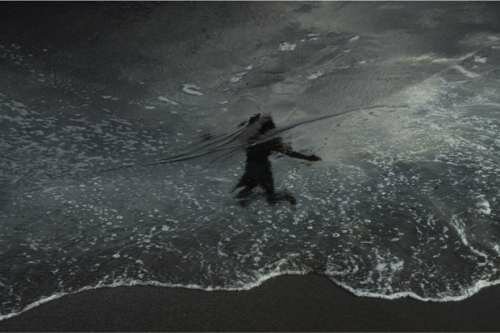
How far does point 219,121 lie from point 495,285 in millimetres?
3181

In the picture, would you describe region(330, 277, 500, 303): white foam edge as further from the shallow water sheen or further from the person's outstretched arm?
the person's outstretched arm

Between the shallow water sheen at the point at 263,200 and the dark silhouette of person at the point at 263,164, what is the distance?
93 millimetres

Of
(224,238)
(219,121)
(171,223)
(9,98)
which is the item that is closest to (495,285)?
(224,238)

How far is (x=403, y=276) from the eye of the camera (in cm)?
364

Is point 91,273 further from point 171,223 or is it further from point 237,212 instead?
point 237,212

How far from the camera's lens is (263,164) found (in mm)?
4922

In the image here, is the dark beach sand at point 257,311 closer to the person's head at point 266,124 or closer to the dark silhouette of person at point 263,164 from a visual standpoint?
the dark silhouette of person at point 263,164

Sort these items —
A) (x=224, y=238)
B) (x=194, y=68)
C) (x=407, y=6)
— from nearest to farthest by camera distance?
(x=224, y=238) → (x=194, y=68) → (x=407, y=6)

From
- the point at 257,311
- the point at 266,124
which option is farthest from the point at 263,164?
the point at 257,311

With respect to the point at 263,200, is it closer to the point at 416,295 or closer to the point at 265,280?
the point at 265,280

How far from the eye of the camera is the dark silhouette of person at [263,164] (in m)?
4.50

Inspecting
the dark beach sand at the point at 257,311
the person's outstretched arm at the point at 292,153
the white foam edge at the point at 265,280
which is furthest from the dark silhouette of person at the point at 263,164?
the dark beach sand at the point at 257,311

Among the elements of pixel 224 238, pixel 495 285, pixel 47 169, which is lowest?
pixel 495 285

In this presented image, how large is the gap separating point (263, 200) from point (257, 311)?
4.22 ft
